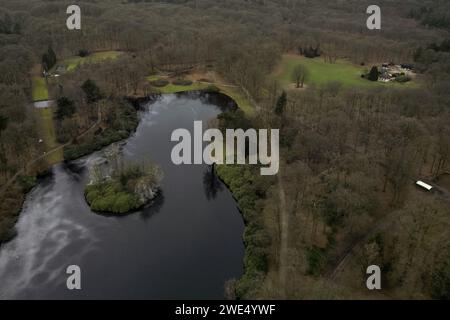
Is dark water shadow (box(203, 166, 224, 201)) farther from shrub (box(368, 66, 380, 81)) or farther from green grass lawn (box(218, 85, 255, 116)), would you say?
shrub (box(368, 66, 380, 81))

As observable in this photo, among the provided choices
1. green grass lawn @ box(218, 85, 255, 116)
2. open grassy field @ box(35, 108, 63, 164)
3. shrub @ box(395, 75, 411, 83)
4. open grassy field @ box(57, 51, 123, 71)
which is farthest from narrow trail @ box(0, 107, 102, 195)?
shrub @ box(395, 75, 411, 83)

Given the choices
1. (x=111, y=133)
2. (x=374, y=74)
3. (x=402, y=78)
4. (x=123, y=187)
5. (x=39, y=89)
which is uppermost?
(x=374, y=74)

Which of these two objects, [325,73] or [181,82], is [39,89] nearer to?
[181,82]

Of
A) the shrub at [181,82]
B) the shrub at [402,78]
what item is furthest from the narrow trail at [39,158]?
the shrub at [402,78]

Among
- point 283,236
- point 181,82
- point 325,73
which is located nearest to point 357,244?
point 283,236

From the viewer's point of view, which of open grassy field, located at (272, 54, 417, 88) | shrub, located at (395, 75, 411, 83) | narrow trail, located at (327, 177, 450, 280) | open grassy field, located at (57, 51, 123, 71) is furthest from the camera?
open grassy field, located at (57, 51, 123, 71)

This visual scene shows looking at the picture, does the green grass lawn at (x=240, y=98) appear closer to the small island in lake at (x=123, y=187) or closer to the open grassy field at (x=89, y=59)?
the small island in lake at (x=123, y=187)
